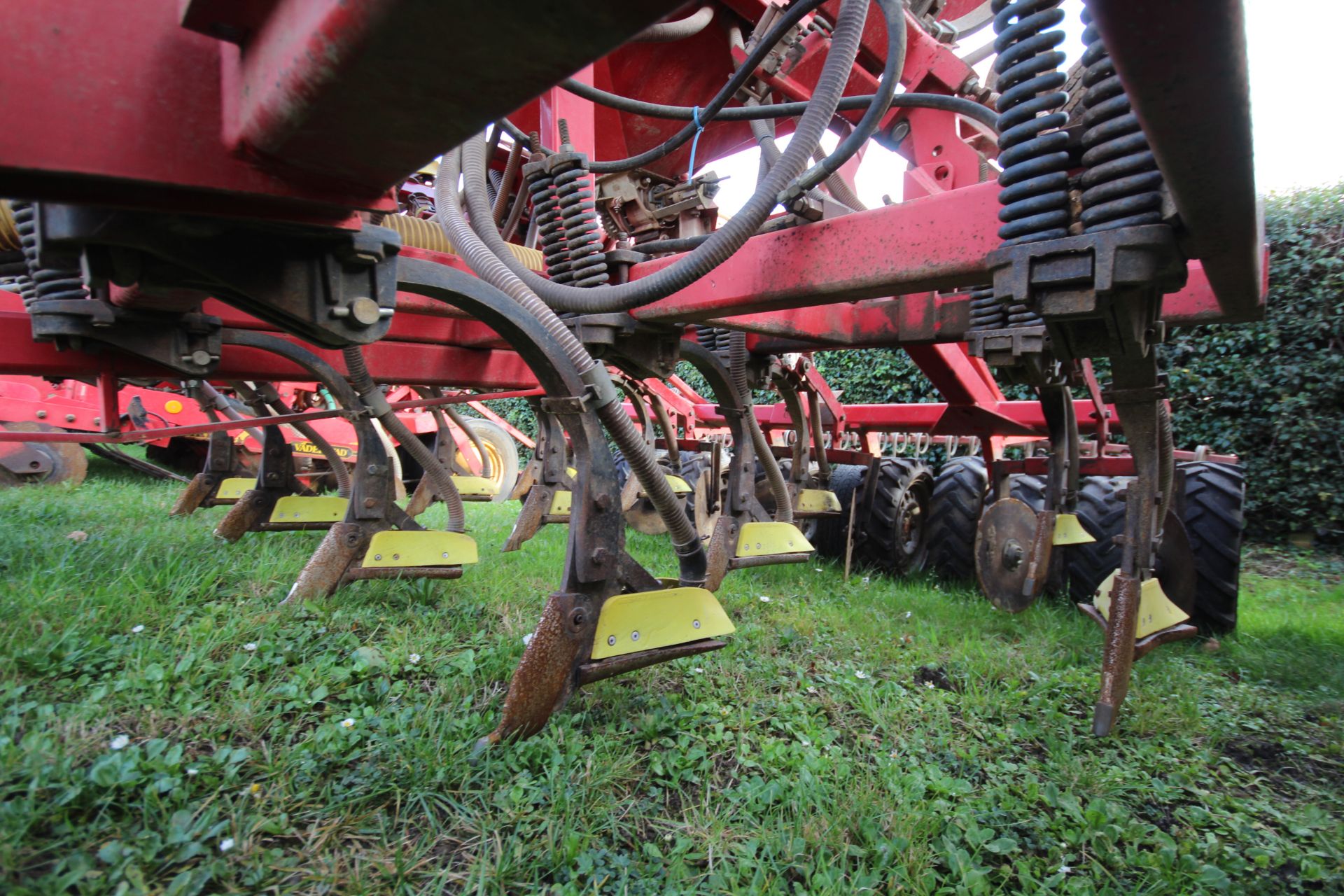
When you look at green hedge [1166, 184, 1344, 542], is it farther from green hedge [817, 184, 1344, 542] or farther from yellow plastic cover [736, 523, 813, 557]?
yellow plastic cover [736, 523, 813, 557]

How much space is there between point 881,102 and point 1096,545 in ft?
7.64

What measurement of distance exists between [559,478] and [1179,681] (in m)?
2.82

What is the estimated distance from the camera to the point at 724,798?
1558mm

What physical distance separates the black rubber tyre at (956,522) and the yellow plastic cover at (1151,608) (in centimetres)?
111

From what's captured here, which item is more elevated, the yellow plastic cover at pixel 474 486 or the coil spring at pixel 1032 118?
the coil spring at pixel 1032 118

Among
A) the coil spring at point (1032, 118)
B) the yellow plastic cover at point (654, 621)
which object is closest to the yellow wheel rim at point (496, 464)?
the yellow plastic cover at point (654, 621)

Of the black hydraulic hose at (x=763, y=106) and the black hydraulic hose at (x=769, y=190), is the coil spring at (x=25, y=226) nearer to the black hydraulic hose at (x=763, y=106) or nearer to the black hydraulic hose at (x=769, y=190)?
the black hydraulic hose at (x=769, y=190)

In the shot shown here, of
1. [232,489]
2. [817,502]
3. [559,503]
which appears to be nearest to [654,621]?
[817,502]

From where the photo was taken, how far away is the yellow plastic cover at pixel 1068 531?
8.88 feet

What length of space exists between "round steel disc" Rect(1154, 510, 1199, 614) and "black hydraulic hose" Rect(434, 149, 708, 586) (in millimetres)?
2131

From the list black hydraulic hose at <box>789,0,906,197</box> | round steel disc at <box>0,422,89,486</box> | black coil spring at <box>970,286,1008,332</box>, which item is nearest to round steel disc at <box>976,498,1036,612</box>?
black coil spring at <box>970,286,1008,332</box>

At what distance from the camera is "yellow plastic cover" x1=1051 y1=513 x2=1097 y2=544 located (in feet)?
8.88

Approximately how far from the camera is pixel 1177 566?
293 centimetres

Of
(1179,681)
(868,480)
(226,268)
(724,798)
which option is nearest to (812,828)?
(724,798)
